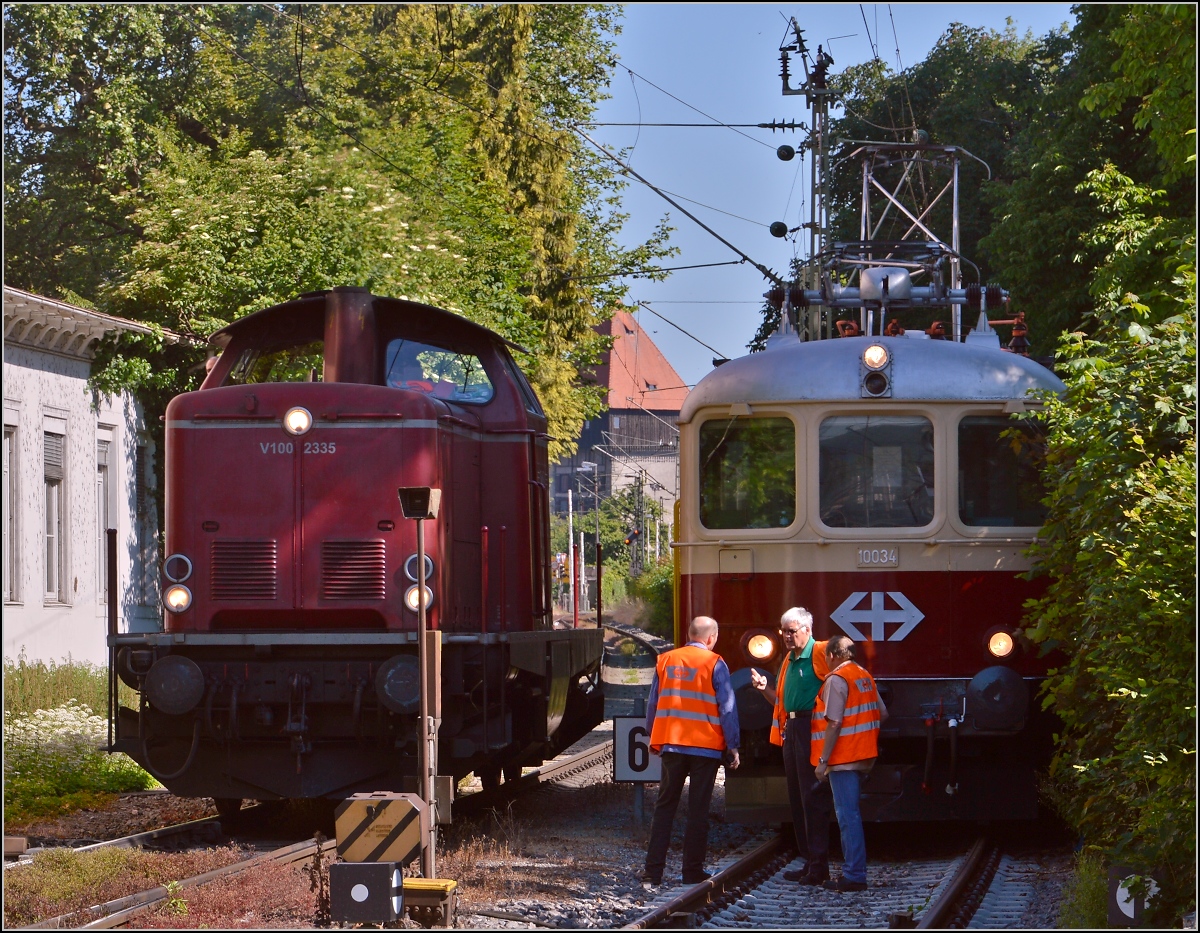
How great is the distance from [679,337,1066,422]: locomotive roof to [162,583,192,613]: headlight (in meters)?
3.60

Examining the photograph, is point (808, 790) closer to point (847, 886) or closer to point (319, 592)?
point (847, 886)

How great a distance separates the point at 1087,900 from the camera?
24.1 feet

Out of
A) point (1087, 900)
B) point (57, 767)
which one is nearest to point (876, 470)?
point (1087, 900)

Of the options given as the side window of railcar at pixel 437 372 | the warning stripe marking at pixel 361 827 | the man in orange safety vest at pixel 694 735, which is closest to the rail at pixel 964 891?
the man in orange safety vest at pixel 694 735

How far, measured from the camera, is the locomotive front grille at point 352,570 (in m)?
10.1

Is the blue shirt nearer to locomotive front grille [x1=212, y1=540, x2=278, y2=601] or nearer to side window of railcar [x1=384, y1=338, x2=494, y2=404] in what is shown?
locomotive front grille [x1=212, y1=540, x2=278, y2=601]

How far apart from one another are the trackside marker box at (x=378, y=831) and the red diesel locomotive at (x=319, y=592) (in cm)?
182

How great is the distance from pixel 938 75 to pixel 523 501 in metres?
29.2

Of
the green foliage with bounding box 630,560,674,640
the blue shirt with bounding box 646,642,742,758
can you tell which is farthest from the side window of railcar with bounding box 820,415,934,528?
the green foliage with bounding box 630,560,674,640

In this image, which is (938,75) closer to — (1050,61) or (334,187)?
(1050,61)

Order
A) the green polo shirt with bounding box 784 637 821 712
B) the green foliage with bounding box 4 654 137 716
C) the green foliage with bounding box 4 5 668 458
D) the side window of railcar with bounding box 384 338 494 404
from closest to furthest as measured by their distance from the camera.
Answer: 1. the green polo shirt with bounding box 784 637 821 712
2. the side window of railcar with bounding box 384 338 494 404
3. the green foliage with bounding box 4 654 137 716
4. the green foliage with bounding box 4 5 668 458

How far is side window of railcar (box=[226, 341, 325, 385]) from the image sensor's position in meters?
11.1

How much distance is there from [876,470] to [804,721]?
1.78 m

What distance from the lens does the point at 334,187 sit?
20.9 metres
